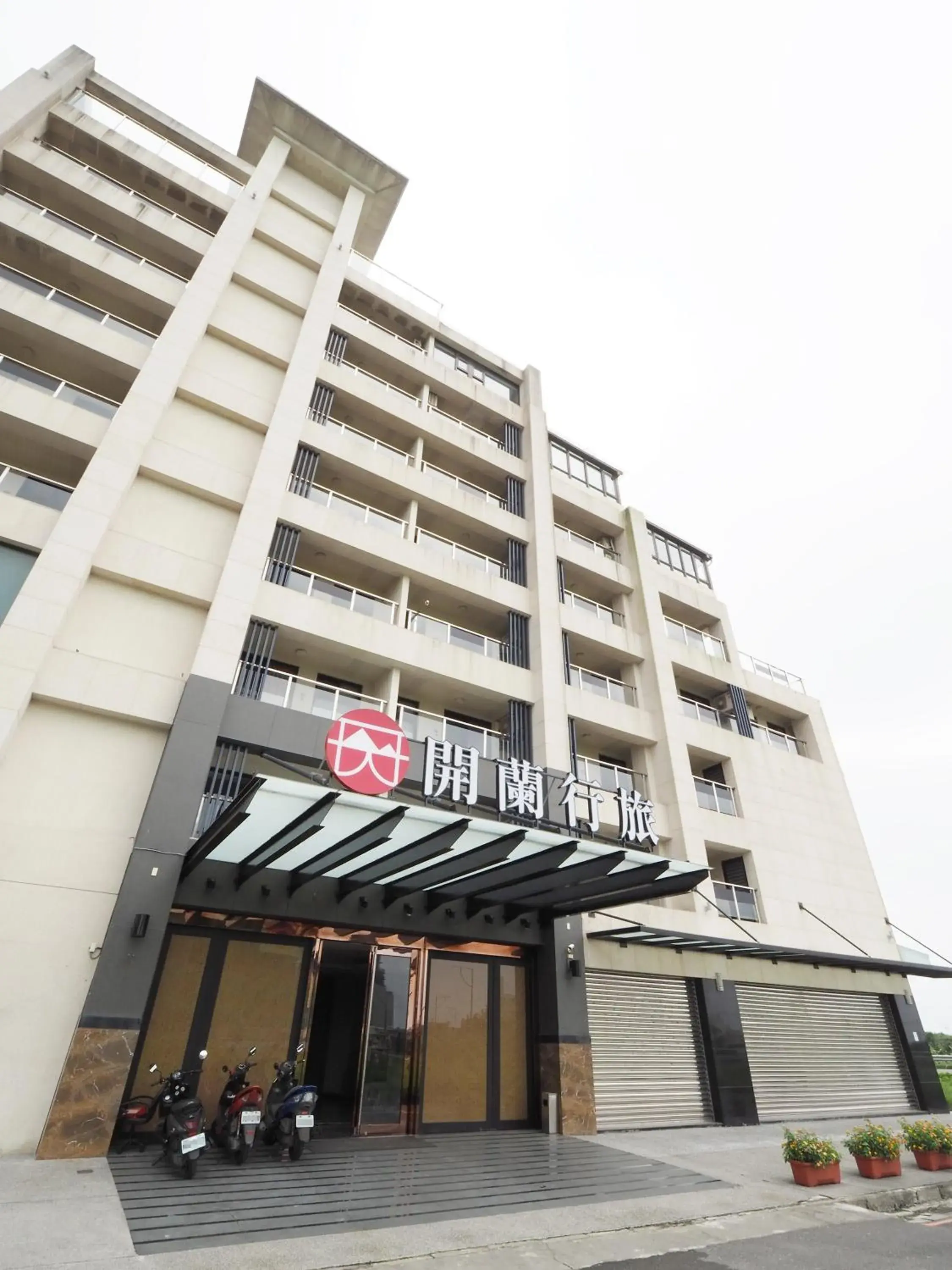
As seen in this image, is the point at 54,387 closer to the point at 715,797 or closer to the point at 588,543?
the point at 588,543

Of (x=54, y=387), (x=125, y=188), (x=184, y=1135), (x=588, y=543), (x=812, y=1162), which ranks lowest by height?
(x=812, y=1162)

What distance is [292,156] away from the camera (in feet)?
76.8

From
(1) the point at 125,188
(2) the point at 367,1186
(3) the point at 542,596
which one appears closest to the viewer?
(2) the point at 367,1186

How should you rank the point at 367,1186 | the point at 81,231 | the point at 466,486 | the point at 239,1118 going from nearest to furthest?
the point at 367,1186 → the point at 239,1118 → the point at 81,231 → the point at 466,486

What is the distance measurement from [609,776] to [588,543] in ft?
31.1

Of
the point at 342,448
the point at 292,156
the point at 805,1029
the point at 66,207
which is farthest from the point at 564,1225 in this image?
the point at 292,156

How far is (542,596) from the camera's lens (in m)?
19.9

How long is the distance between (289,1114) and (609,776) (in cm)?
1227

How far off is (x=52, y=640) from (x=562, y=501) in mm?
17371

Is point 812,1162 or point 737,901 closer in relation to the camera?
point 812,1162

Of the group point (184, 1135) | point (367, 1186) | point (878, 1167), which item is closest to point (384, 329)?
point (184, 1135)

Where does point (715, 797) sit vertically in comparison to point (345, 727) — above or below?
above

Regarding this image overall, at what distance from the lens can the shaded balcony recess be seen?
62.8 ft

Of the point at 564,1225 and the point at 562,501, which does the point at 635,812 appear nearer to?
the point at 564,1225
